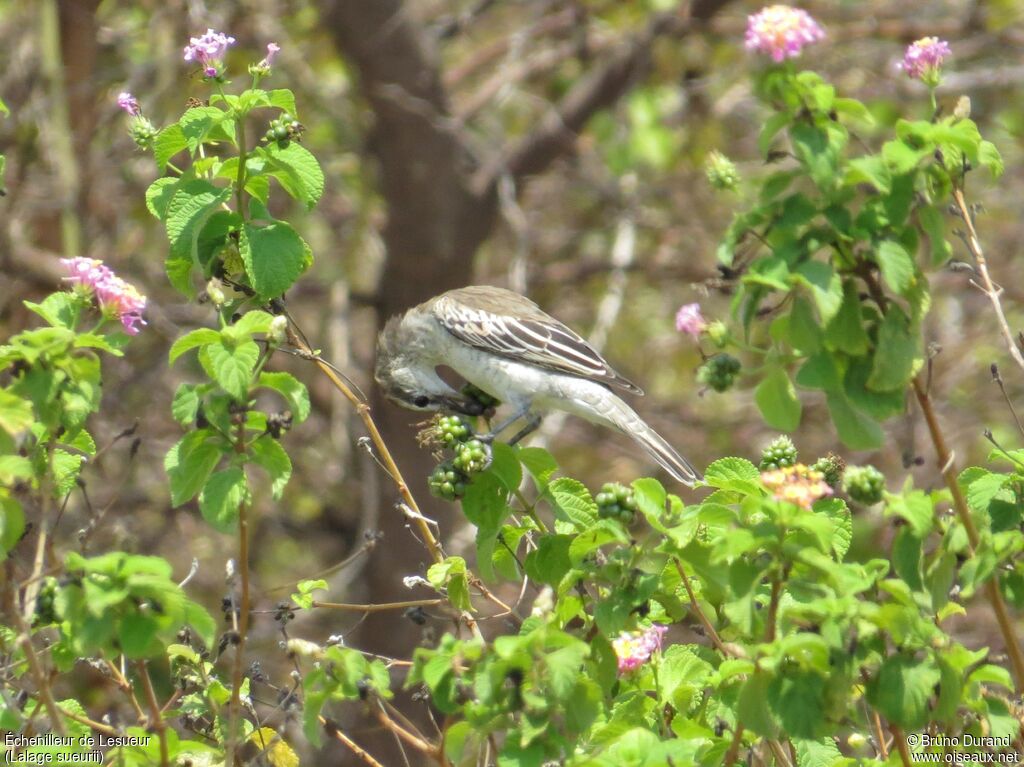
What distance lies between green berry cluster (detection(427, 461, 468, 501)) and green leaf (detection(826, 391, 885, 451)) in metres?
1.10

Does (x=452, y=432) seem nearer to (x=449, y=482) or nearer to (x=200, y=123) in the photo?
(x=449, y=482)

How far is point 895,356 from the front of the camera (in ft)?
8.75

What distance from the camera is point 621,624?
293 cm

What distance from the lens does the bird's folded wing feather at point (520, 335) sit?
19.3 feet

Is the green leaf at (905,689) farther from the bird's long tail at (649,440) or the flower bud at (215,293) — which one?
the bird's long tail at (649,440)

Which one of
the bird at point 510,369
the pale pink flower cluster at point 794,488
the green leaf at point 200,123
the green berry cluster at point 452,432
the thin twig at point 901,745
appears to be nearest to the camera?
the pale pink flower cluster at point 794,488

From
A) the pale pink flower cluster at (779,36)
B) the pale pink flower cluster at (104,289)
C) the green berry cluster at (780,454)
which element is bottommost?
the green berry cluster at (780,454)

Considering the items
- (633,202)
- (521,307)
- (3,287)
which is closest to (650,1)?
(633,202)

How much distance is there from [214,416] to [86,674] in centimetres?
654

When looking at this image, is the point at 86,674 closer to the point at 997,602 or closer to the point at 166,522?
the point at 166,522

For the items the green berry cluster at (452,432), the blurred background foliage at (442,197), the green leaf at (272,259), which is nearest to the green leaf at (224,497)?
the green leaf at (272,259)

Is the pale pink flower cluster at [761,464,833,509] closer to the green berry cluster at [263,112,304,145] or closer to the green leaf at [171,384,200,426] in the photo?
the green leaf at [171,384,200,426]

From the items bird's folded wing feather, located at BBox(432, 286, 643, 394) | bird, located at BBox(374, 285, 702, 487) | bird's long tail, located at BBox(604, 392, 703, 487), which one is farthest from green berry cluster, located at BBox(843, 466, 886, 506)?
bird's folded wing feather, located at BBox(432, 286, 643, 394)

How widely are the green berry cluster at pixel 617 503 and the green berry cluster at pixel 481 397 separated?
2820 mm
